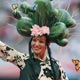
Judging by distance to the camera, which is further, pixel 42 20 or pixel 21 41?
pixel 21 41

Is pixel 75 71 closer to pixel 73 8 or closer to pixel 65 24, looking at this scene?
pixel 73 8

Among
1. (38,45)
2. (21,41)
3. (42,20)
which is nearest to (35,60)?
(38,45)

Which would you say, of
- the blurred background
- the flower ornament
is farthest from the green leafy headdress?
the blurred background

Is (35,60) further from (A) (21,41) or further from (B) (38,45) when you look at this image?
(A) (21,41)

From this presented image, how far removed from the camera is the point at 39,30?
1.91m

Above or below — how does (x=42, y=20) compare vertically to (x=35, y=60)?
above

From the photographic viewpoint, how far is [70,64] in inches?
107

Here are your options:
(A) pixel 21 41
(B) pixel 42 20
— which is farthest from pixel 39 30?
(A) pixel 21 41

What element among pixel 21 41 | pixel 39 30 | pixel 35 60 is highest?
pixel 21 41

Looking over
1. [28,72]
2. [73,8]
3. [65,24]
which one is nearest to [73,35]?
[73,8]

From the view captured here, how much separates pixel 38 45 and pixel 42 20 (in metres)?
0.13

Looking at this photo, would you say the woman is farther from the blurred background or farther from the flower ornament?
the blurred background

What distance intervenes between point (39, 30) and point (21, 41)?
673 millimetres

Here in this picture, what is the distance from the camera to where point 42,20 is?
6.28 ft
